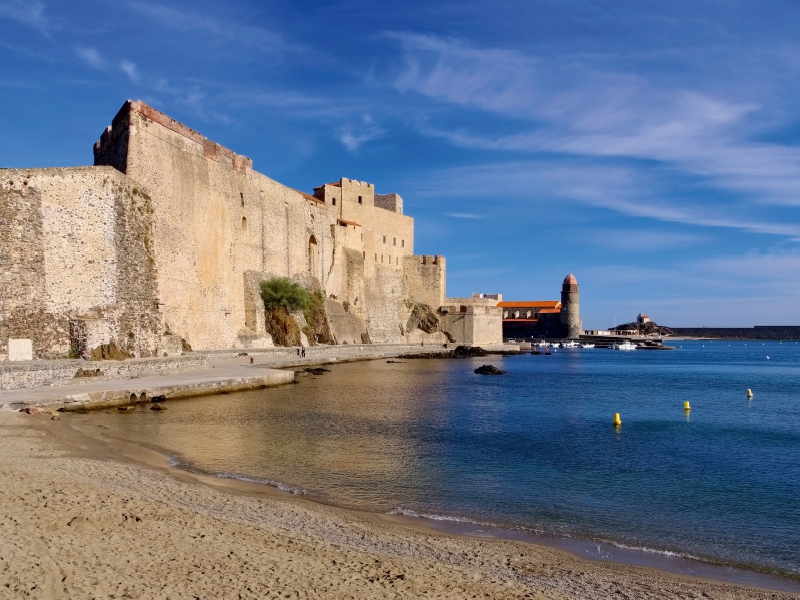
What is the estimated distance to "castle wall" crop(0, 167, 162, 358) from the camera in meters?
15.1

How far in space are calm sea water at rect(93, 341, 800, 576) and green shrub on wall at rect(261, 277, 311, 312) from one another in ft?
38.2

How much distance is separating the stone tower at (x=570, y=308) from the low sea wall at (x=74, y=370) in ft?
209

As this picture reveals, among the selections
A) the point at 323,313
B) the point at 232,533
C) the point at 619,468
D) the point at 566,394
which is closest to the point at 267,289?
the point at 323,313

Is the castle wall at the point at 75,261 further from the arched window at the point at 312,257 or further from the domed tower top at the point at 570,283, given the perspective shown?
the domed tower top at the point at 570,283

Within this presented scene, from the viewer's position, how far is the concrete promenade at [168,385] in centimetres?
1251

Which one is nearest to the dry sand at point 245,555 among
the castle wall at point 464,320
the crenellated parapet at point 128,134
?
the crenellated parapet at point 128,134

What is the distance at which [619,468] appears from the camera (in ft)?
33.4

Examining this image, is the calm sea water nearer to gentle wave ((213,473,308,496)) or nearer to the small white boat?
gentle wave ((213,473,308,496))

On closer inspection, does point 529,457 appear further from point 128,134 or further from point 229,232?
point 229,232

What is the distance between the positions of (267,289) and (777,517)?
26.6 m

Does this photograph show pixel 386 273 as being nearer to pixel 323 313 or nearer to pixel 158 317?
pixel 323 313

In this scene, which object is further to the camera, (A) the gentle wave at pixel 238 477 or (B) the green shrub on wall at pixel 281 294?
(B) the green shrub on wall at pixel 281 294

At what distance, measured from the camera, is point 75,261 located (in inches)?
658

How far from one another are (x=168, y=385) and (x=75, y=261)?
14.4ft
